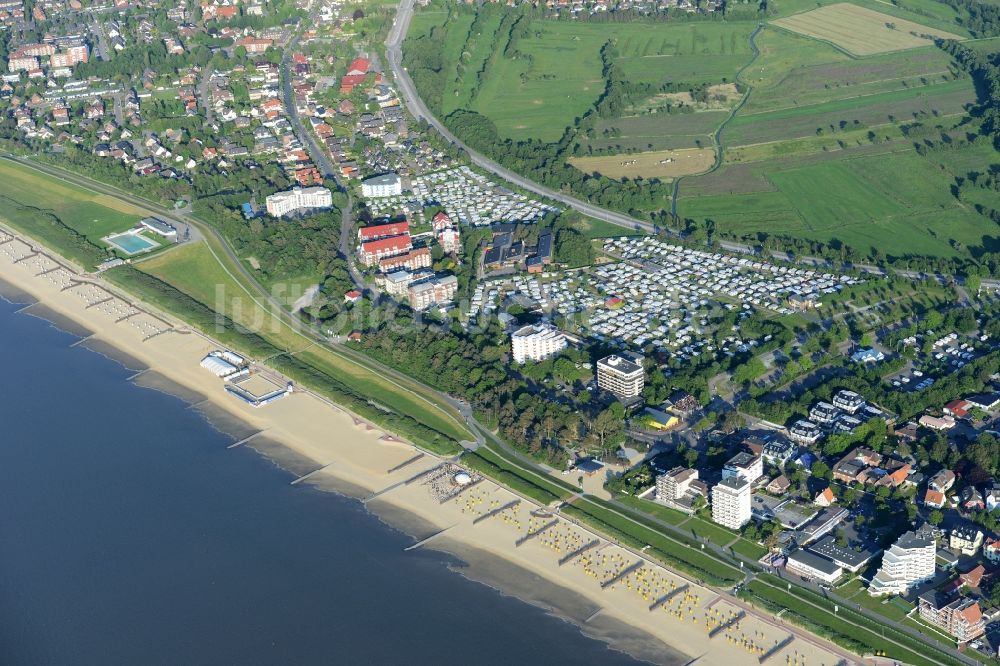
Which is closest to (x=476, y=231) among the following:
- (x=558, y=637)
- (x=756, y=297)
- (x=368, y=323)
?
(x=368, y=323)

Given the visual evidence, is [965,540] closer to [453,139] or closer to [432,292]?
[432,292]

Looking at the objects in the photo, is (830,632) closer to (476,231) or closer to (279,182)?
(476,231)

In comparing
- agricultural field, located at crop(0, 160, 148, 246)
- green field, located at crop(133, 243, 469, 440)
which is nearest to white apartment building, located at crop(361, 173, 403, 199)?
green field, located at crop(133, 243, 469, 440)

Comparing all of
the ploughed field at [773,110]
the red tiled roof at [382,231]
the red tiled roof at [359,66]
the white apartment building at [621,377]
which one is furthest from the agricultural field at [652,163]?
the white apartment building at [621,377]

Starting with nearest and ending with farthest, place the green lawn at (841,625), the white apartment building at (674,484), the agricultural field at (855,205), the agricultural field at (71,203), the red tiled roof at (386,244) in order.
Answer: the green lawn at (841,625) → the white apartment building at (674,484) → the red tiled roof at (386,244) → the agricultural field at (855,205) → the agricultural field at (71,203)

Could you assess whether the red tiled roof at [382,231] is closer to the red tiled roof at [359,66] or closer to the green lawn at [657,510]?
the green lawn at [657,510]

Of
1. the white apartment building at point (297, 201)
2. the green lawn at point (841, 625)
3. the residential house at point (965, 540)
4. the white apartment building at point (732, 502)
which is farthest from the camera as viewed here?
the white apartment building at point (297, 201)

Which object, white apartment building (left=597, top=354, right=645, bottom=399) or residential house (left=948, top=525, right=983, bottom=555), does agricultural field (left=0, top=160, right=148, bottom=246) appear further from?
residential house (left=948, top=525, right=983, bottom=555)
